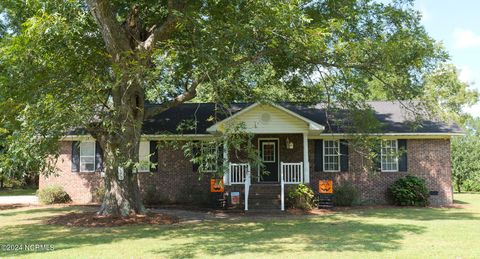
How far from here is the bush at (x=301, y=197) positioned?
59.1 ft

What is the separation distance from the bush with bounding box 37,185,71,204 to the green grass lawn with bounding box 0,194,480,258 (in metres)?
4.49

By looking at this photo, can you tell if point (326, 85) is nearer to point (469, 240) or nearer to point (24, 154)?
point (469, 240)

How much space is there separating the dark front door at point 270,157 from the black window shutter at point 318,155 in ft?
6.17

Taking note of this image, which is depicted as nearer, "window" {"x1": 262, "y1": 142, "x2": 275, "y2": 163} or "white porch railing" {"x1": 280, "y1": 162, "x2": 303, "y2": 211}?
"white porch railing" {"x1": 280, "y1": 162, "x2": 303, "y2": 211}

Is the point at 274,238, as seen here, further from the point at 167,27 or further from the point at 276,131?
the point at 276,131

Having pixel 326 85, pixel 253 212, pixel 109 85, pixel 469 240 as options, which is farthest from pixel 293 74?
pixel 469 240

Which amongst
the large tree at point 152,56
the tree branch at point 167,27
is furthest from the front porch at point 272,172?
the tree branch at point 167,27

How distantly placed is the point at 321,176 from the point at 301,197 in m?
3.06

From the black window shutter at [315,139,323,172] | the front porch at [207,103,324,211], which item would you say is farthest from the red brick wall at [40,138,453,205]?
the front porch at [207,103,324,211]

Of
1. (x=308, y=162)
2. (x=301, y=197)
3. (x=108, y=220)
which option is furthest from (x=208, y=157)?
(x=308, y=162)

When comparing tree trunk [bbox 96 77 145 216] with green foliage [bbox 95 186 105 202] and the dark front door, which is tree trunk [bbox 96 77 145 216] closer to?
green foliage [bbox 95 186 105 202]

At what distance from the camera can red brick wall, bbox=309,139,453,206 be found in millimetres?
20266

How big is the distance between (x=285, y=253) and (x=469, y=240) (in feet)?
15.4

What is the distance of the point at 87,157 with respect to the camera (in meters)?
21.6
